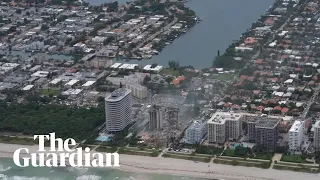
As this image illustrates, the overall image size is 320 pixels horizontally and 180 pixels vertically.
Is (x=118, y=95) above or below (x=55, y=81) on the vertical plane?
above

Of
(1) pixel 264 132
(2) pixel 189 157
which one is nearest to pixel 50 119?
(2) pixel 189 157

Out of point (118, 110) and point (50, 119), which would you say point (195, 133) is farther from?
point (50, 119)

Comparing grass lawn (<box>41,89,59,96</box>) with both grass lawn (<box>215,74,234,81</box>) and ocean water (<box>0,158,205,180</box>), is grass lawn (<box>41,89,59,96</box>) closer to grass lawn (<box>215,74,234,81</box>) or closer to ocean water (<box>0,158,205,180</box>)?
grass lawn (<box>215,74,234,81</box>)

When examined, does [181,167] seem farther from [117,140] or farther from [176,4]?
[176,4]

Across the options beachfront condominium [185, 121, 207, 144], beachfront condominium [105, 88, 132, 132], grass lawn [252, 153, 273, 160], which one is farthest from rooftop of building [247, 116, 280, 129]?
beachfront condominium [105, 88, 132, 132]

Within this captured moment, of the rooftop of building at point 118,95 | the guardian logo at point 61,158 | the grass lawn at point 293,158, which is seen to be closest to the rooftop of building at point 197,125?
the rooftop of building at point 118,95

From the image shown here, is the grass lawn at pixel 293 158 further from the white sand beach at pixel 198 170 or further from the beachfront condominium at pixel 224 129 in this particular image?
the beachfront condominium at pixel 224 129
